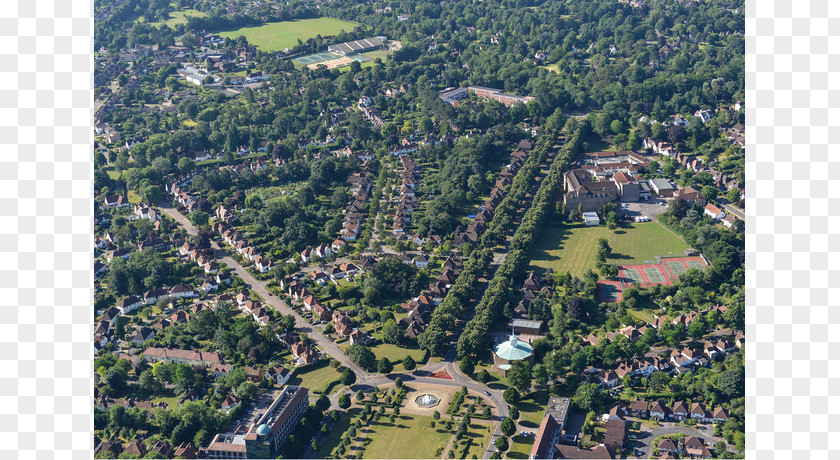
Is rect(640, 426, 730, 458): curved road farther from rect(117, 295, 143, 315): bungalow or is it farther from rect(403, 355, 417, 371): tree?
rect(117, 295, 143, 315): bungalow

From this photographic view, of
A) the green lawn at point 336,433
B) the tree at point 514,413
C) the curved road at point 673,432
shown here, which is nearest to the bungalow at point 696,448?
the curved road at point 673,432

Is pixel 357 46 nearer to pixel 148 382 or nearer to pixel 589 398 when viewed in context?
pixel 148 382

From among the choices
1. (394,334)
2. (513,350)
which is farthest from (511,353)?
(394,334)

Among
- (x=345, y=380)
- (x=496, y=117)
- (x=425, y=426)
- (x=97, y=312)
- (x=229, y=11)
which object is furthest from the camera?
(x=229, y=11)

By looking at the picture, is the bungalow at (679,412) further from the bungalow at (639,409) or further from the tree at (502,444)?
the tree at (502,444)

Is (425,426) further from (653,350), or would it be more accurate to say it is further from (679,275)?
(679,275)

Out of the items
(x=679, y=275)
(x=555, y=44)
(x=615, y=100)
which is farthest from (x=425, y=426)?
(x=555, y=44)
